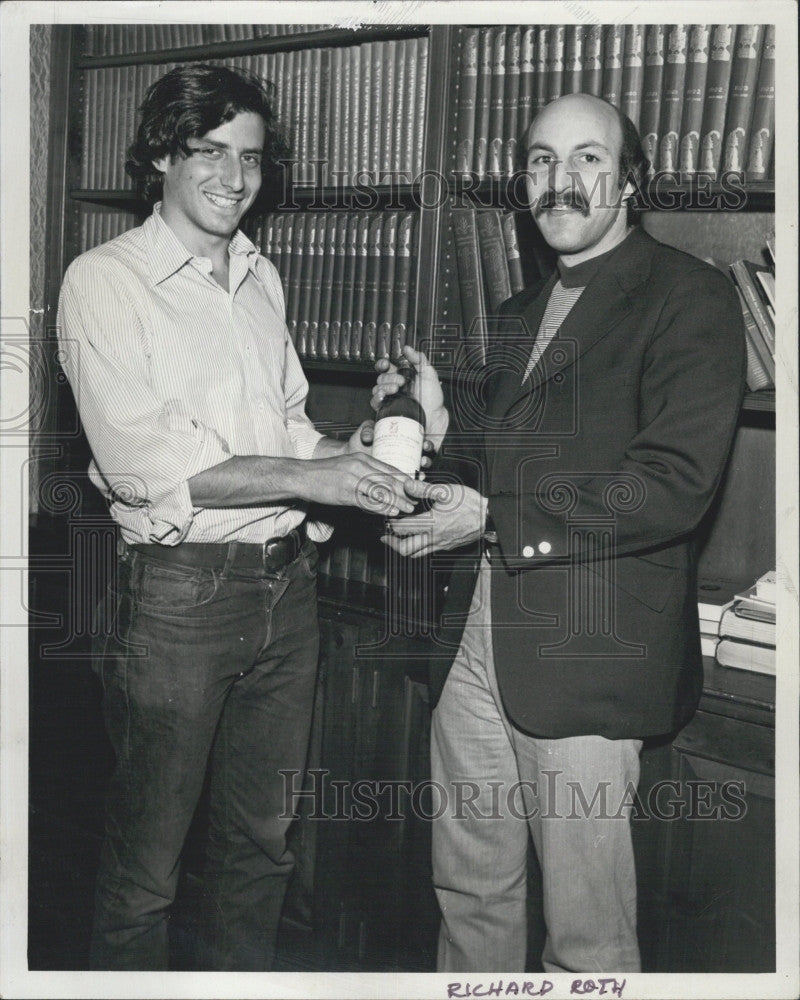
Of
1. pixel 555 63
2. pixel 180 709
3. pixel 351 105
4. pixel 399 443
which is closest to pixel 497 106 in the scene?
pixel 555 63

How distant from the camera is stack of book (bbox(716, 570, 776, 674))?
1874 millimetres

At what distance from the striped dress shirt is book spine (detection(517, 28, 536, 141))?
0.65 m

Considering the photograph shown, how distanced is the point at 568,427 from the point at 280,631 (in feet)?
2.13

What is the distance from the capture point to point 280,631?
181 centimetres

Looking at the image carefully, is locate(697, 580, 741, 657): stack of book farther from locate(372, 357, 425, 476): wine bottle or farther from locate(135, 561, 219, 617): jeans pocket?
locate(135, 561, 219, 617): jeans pocket

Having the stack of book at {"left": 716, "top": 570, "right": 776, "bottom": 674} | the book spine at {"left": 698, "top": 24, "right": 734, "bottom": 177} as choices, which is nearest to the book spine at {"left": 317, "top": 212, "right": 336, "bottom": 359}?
the book spine at {"left": 698, "top": 24, "right": 734, "bottom": 177}

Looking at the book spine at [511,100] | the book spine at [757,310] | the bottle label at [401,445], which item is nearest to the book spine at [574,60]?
the book spine at [511,100]

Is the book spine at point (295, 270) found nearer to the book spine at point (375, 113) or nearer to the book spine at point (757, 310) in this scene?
the book spine at point (375, 113)

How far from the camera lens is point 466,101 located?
6.67ft

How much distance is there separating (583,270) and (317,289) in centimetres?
75

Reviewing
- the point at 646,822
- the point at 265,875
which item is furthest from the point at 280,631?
the point at 646,822

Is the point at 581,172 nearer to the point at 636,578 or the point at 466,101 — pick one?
the point at 466,101

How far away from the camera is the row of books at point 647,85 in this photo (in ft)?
5.84

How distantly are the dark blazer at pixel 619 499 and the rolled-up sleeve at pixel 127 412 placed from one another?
1.71 feet
